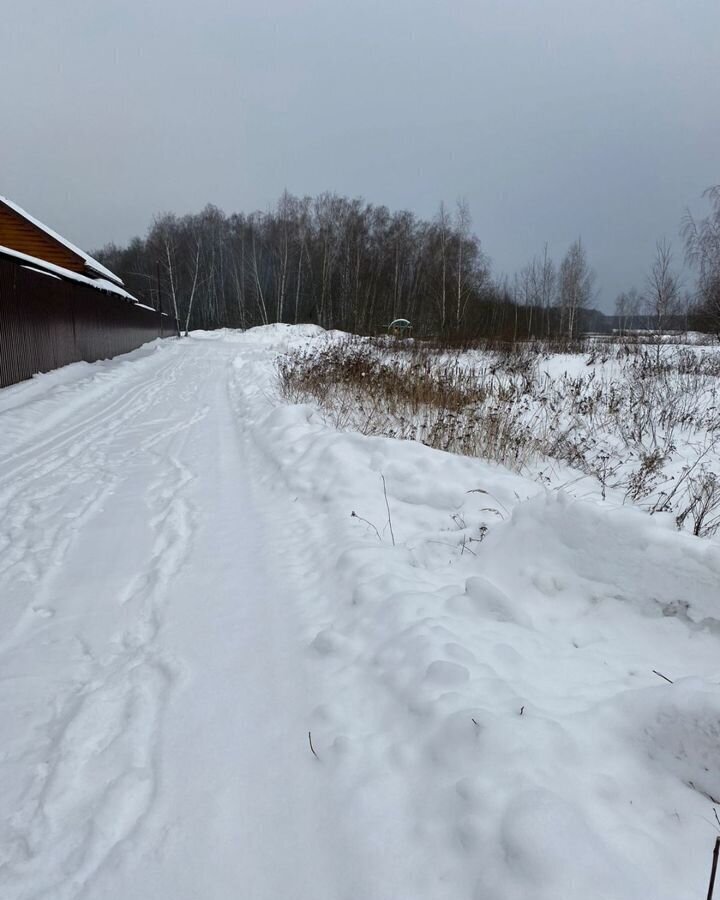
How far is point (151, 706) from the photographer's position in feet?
6.31

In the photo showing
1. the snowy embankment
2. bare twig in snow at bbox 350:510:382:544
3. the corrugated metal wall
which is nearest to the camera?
the snowy embankment

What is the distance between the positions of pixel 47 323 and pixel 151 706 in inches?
472

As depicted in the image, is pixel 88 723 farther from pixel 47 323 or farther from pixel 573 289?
pixel 573 289

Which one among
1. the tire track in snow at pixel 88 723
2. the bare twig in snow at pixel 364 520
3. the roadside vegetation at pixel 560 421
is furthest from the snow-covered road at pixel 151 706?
the roadside vegetation at pixel 560 421

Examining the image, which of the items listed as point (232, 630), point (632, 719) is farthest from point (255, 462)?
point (632, 719)

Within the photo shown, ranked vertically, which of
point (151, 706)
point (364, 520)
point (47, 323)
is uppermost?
point (47, 323)

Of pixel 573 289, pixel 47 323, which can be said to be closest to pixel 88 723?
pixel 47 323

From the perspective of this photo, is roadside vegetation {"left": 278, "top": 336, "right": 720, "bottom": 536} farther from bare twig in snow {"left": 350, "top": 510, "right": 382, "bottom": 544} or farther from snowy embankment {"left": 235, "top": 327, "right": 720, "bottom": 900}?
bare twig in snow {"left": 350, "top": 510, "right": 382, "bottom": 544}

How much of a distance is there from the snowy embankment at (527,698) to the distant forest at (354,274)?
2344cm

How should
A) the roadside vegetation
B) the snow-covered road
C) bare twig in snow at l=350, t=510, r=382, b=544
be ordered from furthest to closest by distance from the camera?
the roadside vegetation < bare twig in snow at l=350, t=510, r=382, b=544 < the snow-covered road

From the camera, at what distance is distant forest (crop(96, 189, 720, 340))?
3167cm

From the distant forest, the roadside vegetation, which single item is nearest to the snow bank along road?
the roadside vegetation

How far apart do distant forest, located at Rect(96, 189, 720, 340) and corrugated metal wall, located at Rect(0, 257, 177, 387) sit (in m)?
15.4

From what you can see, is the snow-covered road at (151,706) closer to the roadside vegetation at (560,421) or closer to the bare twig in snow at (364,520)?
the bare twig in snow at (364,520)
